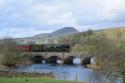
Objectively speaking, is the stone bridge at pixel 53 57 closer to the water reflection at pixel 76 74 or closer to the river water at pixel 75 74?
the river water at pixel 75 74

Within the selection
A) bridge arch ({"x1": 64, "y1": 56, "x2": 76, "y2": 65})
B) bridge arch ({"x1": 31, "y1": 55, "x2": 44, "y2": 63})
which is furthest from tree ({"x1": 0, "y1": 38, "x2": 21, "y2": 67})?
bridge arch ({"x1": 64, "y1": 56, "x2": 76, "y2": 65})

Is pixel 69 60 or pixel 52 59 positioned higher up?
pixel 52 59

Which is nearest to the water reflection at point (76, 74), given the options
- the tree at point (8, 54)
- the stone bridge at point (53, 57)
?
the tree at point (8, 54)

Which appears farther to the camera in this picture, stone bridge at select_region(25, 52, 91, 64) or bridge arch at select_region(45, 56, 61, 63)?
bridge arch at select_region(45, 56, 61, 63)

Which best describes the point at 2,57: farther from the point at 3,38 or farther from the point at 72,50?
the point at 72,50

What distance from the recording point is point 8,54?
132 meters

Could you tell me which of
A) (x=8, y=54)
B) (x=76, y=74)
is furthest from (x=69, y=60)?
(x=76, y=74)

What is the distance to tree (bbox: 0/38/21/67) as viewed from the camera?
5217 inches

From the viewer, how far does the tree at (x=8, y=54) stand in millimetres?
132500

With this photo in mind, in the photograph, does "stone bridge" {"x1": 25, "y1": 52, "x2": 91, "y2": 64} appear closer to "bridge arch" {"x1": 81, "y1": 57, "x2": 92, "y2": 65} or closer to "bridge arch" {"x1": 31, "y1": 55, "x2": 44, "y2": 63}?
"bridge arch" {"x1": 31, "y1": 55, "x2": 44, "y2": 63}

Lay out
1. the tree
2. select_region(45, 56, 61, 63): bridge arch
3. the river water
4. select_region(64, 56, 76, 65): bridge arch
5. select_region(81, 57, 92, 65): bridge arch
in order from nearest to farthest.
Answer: the river water < the tree < select_region(81, 57, 92, 65): bridge arch < select_region(64, 56, 76, 65): bridge arch < select_region(45, 56, 61, 63): bridge arch

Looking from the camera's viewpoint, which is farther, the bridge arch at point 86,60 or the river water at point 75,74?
the bridge arch at point 86,60

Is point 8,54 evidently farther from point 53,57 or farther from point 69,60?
point 53,57

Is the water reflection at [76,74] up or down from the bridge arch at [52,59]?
up
